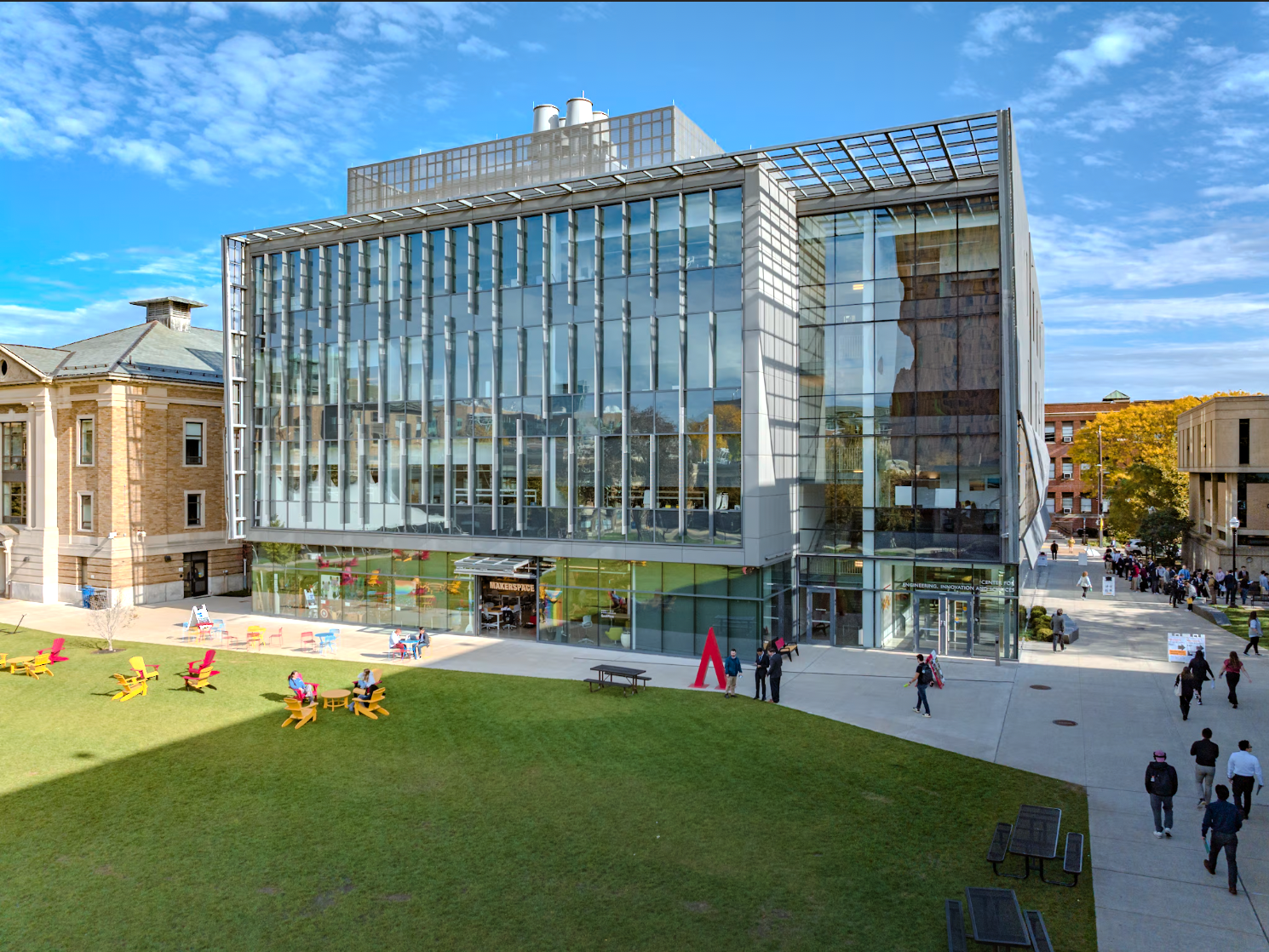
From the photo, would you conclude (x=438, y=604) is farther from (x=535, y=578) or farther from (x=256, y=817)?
(x=256, y=817)

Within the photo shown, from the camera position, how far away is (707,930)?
10547mm

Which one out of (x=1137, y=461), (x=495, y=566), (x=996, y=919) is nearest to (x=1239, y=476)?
(x=1137, y=461)

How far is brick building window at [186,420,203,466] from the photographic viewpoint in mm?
42219

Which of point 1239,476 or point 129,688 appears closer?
point 129,688

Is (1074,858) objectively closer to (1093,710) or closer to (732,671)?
(1093,710)

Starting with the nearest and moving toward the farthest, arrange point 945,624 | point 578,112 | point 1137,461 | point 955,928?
point 955,928, point 945,624, point 578,112, point 1137,461

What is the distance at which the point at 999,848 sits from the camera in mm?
12008

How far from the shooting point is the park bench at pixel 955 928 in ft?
31.2

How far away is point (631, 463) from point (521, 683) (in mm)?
8414

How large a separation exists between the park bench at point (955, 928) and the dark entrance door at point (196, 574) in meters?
40.9

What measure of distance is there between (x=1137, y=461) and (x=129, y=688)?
6735 cm

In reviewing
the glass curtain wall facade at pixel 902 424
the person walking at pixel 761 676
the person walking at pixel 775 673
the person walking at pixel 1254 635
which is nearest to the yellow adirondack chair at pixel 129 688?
the person walking at pixel 761 676

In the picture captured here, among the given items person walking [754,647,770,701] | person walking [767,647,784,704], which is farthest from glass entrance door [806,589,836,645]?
person walking [767,647,784,704]

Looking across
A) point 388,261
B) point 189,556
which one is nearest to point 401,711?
point 388,261
